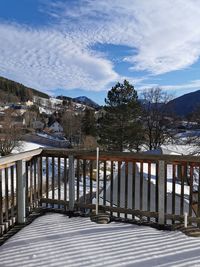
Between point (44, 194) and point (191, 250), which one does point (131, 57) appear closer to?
point (44, 194)

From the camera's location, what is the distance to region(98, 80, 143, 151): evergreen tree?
26609 mm

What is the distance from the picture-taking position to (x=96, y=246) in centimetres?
311

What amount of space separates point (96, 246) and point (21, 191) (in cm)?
139

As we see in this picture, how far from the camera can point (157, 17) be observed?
24.1 feet

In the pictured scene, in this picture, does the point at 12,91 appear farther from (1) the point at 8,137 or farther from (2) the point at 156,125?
(2) the point at 156,125

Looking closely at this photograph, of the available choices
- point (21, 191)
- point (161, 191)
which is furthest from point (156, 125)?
point (21, 191)

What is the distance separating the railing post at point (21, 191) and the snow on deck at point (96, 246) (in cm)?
24

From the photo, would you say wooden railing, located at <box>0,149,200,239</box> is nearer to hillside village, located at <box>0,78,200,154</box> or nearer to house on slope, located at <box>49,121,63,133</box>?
hillside village, located at <box>0,78,200,154</box>

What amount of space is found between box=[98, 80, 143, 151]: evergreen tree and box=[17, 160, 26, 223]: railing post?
2259cm

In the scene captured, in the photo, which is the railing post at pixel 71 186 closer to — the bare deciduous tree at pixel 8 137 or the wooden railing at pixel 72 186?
the wooden railing at pixel 72 186

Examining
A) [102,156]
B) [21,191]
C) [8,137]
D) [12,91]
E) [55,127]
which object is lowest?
[21,191]

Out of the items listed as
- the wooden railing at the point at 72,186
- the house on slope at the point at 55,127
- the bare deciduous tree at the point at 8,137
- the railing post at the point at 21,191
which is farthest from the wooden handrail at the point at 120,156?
the house on slope at the point at 55,127

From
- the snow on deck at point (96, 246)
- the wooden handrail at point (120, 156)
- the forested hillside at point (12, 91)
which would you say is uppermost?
the forested hillside at point (12, 91)

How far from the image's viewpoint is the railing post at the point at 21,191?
3.95 m
